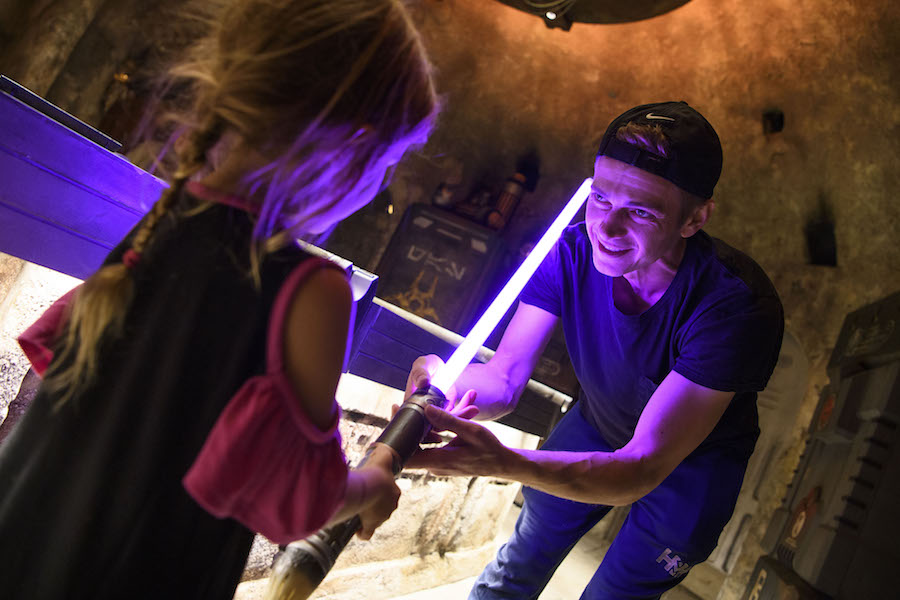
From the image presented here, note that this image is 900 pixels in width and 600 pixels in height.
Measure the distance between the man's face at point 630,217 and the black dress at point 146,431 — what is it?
95 centimetres

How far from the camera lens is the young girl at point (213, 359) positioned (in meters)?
0.72

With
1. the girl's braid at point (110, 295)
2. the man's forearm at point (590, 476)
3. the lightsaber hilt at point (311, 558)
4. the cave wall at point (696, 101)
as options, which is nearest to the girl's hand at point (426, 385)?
the man's forearm at point (590, 476)

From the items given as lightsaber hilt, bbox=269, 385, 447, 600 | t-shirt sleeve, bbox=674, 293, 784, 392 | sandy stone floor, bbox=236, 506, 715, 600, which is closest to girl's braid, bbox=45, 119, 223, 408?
lightsaber hilt, bbox=269, 385, 447, 600

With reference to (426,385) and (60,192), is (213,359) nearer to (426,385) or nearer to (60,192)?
(426,385)

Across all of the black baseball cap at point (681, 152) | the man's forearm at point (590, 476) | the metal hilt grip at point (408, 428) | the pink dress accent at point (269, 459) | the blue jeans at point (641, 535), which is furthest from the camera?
the blue jeans at point (641, 535)

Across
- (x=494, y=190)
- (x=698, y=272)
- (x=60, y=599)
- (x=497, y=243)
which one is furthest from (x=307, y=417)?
(x=494, y=190)

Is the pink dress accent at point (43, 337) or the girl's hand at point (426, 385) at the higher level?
the girl's hand at point (426, 385)

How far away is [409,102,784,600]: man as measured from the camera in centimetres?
135

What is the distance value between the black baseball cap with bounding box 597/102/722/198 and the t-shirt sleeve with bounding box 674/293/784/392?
303 mm

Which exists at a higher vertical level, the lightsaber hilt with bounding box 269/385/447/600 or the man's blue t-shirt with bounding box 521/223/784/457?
the man's blue t-shirt with bounding box 521/223/784/457

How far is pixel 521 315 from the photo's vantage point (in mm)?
1835

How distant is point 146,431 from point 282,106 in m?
0.44

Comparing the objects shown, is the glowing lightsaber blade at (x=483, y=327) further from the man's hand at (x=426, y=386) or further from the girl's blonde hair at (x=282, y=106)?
the girl's blonde hair at (x=282, y=106)

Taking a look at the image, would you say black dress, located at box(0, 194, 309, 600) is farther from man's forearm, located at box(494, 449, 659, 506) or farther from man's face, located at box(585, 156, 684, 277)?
man's face, located at box(585, 156, 684, 277)
